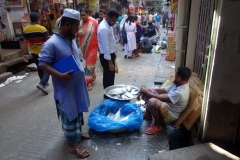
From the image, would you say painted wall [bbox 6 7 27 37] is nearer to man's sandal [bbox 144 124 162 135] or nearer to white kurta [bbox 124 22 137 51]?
white kurta [bbox 124 22 137 51]

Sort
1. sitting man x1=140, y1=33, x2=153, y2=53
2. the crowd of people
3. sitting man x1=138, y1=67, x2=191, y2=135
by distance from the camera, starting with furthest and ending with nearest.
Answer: sitting man x1=140, y1=33, x2=153, y2=53 → sitting man x1=138, y1=67, x2=191, y2=135 → the crowd of people

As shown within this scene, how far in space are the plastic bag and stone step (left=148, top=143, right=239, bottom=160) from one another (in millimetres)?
768

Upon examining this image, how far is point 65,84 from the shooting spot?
224cm

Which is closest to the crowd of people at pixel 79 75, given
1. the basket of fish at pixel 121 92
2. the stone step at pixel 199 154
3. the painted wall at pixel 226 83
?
the basket of fish at pixel 121 92

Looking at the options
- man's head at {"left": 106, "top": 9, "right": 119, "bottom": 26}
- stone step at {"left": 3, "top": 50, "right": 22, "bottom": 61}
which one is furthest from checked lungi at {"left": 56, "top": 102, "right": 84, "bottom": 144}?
stone step at {"left": 3, "top": 50, "right": 22, "bottom": 61}

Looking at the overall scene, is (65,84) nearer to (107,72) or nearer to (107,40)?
(107,40)

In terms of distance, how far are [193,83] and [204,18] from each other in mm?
1165

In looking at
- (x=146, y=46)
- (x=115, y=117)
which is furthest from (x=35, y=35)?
(x=146, y=46)

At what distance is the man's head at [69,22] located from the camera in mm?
2119

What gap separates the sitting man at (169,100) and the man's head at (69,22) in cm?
142

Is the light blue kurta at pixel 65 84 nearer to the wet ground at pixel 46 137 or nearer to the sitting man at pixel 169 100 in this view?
the wet ground at pixel 46 137

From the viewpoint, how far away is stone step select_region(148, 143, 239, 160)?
2.21 meters

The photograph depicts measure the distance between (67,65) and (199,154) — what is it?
6.00 feet

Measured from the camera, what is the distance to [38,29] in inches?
180
